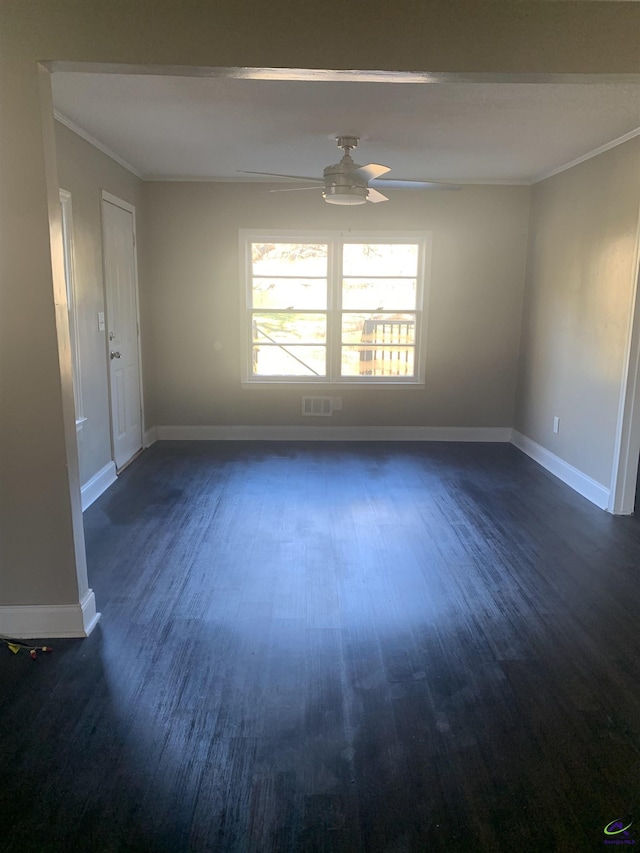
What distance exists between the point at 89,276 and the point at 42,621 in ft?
8.30

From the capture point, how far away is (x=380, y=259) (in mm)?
5832

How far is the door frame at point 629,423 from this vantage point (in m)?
3.84

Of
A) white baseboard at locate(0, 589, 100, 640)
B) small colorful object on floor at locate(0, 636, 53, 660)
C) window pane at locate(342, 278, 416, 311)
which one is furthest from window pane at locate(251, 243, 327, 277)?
small colorful object on floor at locate(0, 636, 53, 660)

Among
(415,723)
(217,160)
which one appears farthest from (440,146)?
(415,723)

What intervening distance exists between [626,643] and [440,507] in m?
1.73

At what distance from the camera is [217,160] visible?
477 cm

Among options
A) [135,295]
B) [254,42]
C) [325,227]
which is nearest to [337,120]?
[254,42]

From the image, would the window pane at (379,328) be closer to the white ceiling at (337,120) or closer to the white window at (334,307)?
the white window at (334,307)

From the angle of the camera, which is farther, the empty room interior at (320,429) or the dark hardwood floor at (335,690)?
the empty room interior at (320,429)

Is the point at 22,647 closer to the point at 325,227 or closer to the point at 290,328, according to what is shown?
the point at 290,328

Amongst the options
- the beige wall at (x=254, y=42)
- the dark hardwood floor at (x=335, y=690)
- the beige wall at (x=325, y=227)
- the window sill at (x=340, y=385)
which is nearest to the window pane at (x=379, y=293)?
the beige wall at (x=325, y=227)

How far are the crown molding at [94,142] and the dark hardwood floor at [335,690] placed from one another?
8.11ft

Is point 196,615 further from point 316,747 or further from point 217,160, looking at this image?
point 217,160

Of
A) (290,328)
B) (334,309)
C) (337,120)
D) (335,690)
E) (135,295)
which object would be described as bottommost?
(335,690)
